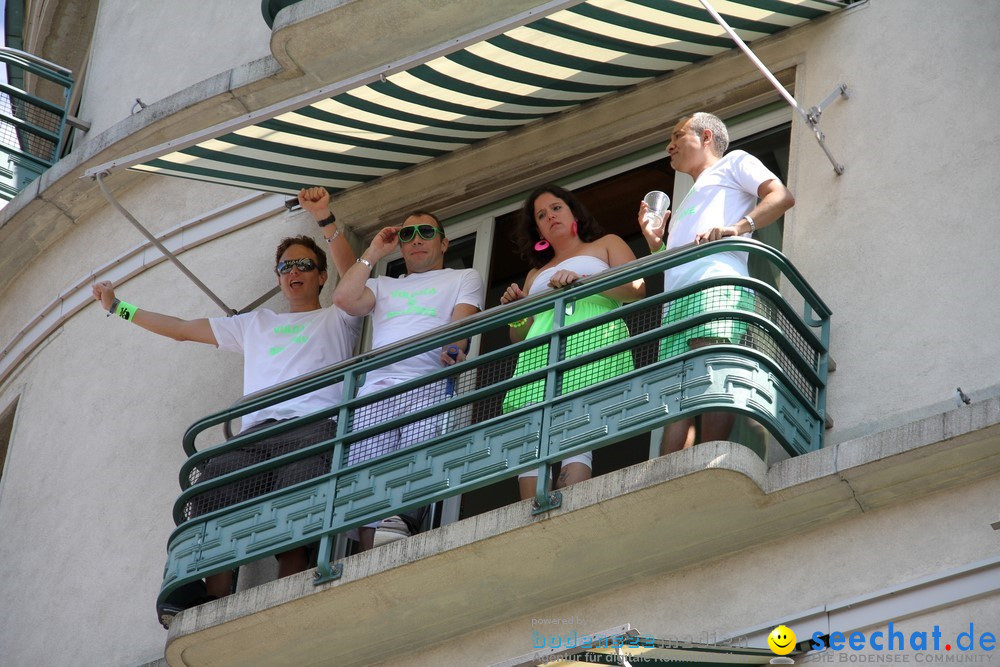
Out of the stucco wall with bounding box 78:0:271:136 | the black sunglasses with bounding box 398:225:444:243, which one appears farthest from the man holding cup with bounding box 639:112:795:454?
the stucco wall with bounding box 78:0:271:136

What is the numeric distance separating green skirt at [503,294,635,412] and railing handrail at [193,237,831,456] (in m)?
0.17

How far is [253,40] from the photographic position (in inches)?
480

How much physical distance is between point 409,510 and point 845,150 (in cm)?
291

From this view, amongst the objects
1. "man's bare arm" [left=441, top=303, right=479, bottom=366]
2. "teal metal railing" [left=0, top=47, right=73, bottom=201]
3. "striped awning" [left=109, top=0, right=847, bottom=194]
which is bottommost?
"man's bare arm" [left=441, top=303, right=479, bottom=366]

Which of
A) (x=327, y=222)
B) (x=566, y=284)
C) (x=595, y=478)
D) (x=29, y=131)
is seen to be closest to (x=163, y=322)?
(x=327, y=222)

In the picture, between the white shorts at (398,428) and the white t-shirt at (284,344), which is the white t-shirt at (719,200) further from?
the white t-shirt at (284,344)

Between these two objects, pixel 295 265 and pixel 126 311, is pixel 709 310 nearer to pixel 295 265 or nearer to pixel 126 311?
pixel 295 265

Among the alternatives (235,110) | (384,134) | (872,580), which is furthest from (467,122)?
(872,580)

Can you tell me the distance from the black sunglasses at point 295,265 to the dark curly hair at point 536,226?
1299 millimetres

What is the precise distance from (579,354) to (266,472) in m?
1.84

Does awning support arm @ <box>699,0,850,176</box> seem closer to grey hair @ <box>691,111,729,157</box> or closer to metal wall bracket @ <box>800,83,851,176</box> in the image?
metal wall bracket @ <box>800,83,851,176</box>

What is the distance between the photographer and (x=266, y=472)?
8766 millimetres

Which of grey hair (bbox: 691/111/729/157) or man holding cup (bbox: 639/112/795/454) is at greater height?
grey hair (bbox: 691/111/729/157)

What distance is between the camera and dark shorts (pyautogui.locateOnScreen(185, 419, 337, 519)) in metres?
8.60
